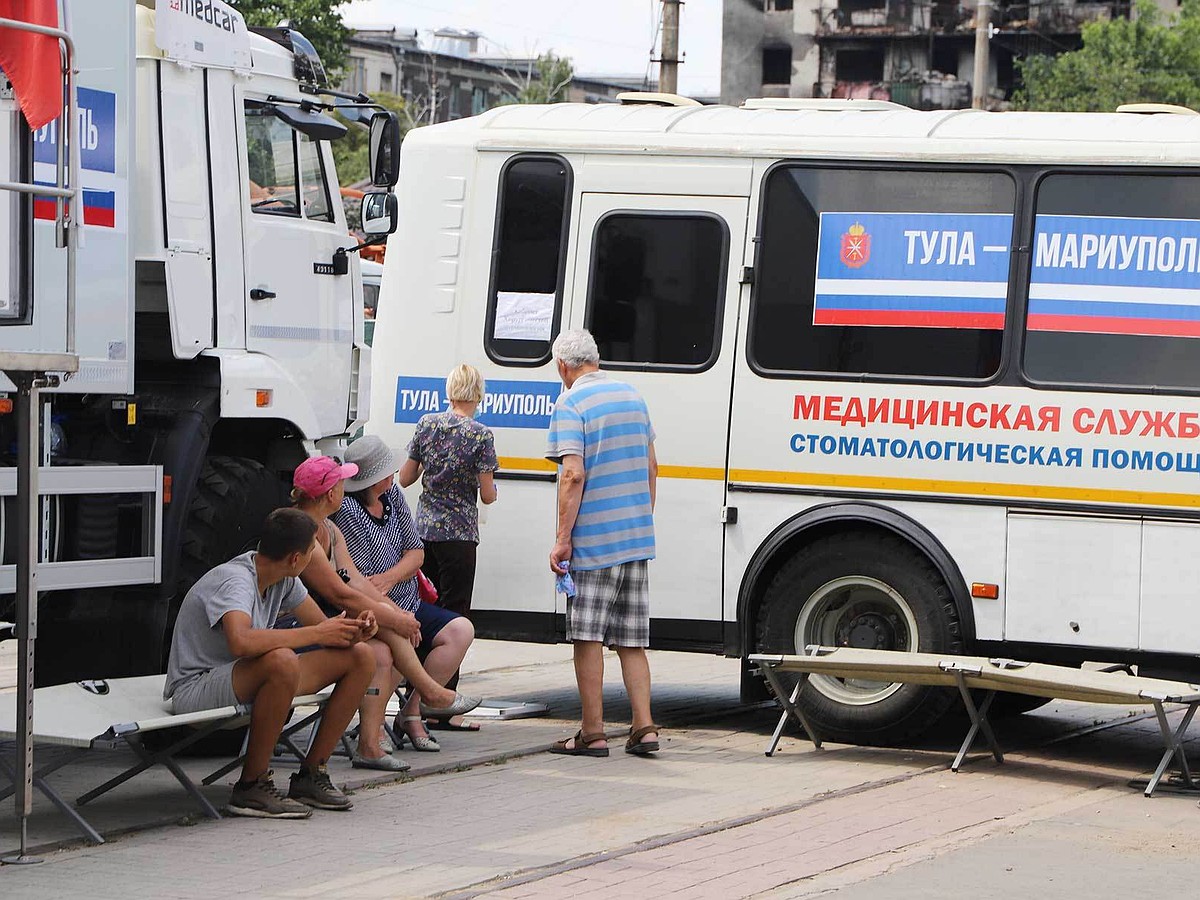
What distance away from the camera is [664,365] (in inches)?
377

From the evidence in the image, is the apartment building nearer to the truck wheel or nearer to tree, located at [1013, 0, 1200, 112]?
tree, located at [1013, 0, 1200, 112]

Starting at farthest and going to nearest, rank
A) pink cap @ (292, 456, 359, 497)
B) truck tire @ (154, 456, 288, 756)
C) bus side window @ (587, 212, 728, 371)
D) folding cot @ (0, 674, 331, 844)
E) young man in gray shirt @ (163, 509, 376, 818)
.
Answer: bus side window @ (587, 212, 728, 371), truck tire @ (154, 456, 288, 756), pink cap @ (292, 456, 359, 497), young man in gray shirt @ (163, 509, 376, 818), folding cot @ (0, 674, 331, 844)

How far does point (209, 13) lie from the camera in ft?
27.8

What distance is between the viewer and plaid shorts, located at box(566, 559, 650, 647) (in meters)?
8.66

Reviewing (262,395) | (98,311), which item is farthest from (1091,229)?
(98,311)

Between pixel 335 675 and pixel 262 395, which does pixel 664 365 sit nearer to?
pixel 262 395

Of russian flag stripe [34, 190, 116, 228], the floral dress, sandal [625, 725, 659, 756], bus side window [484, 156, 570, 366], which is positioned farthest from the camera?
bus side window [484, 156, 570, 366]

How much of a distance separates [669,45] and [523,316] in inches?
587

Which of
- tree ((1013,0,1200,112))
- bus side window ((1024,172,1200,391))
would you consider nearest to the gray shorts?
bus side window ((1024,172,1200,391))

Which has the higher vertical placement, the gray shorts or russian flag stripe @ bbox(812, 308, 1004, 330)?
russian flag stripe @ bbox(812, 308, 1004, 330)

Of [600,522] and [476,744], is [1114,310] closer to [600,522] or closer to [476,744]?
[600,522]

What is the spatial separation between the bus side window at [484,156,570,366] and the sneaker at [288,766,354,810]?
10.1 ft

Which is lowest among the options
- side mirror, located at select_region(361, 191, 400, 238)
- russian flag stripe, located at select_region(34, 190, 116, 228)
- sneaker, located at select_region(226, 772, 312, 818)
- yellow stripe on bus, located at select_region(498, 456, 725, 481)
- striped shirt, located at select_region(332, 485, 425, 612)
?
sneaker, located at select_region(226, 772, 312, 818)

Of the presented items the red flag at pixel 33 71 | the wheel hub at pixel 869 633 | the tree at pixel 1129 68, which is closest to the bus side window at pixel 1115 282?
the wheel hub at pixel 869 633
